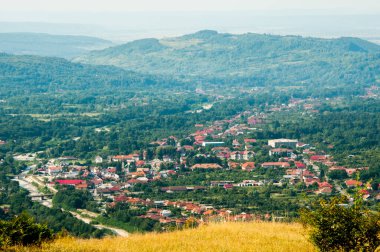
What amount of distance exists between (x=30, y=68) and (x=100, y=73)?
1274 centimetres

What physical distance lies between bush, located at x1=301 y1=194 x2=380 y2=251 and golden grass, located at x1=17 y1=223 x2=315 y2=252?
497 millimetres

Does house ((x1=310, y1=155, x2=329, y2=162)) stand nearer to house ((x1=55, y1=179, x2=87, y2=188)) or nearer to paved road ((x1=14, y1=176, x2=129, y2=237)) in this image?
house ((x1=55, y1=179, x2=87, y2=188))

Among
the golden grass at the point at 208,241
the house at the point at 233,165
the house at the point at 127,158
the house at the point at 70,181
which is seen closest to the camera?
the golden grass at the point at 208,241

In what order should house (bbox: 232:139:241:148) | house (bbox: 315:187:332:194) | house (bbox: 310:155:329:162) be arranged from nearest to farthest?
house (bbox: 315:187:332:194) → house (bbox: 310:155:329:162) → house (bbox: 232:139:241:148)

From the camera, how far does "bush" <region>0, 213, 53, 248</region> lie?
928cm

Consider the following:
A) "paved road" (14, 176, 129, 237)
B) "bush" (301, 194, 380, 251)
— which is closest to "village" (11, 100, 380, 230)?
"paved road" (14, 176, 129, 237)

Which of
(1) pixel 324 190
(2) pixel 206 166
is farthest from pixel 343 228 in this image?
(2) pixel 206 166

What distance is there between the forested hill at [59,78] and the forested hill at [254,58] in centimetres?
1706

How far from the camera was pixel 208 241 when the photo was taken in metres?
10.5

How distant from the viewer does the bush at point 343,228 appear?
8750mm

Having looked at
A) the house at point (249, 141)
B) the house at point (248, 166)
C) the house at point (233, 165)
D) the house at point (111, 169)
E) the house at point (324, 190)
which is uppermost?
the house at point (324, 190)

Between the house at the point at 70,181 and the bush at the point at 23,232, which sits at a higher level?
the bush at the point at 23,232

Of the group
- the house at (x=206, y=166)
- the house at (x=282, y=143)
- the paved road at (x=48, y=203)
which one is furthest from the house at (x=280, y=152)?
the paved road at (x=48, y=203)

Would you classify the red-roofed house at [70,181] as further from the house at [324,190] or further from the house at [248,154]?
the house at [248,154]
